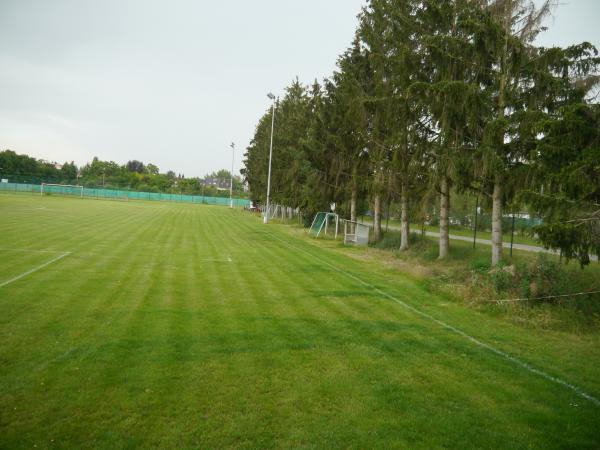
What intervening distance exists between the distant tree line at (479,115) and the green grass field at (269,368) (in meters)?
3.31

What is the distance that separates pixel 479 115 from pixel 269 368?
1018 centimetres

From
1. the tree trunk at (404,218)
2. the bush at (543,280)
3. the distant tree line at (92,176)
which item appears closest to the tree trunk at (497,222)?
the bush at (543,280)

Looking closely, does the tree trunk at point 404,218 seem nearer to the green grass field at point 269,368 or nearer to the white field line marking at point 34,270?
the green grass field at point 269,368

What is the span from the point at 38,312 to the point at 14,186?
296ft

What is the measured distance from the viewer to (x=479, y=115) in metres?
12.3

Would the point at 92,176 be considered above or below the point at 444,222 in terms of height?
above

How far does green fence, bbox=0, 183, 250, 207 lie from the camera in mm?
80688

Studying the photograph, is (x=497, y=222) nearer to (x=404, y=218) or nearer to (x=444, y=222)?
(x=444, y=222)

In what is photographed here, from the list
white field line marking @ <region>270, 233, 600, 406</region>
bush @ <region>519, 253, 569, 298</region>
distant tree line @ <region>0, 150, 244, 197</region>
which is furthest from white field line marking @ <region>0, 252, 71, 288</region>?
distant tree line @ <region>0, 150, 244, 197</region>

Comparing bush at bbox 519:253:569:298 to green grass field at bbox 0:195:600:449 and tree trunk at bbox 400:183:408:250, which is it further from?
tree trunk at bbox 400:183:408:250

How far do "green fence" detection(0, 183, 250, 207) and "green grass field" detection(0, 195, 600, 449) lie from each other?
7684 cm

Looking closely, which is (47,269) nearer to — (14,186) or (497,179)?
(497,179)

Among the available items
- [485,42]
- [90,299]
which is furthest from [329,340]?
[485,42]

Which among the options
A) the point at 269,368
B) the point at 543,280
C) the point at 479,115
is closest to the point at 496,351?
the point at 543,280
